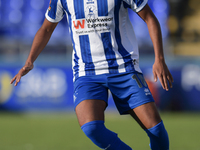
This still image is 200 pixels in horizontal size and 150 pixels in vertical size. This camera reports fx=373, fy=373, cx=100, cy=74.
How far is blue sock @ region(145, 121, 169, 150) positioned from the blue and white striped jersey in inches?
23.1

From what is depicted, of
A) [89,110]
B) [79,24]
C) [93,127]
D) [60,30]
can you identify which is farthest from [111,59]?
[60,30]

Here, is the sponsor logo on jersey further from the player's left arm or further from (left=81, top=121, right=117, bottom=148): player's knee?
(left=81, top=121, right=117, bottom=148): player's knee

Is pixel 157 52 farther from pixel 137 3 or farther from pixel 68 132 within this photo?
pixel 68 132

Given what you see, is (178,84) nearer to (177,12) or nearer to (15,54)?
(177,12)

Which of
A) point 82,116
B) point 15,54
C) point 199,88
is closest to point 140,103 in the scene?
point 82,116

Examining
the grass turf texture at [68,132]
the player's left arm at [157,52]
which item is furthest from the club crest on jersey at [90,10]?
the grass turf texture at [68,132]

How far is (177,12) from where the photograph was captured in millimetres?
12688

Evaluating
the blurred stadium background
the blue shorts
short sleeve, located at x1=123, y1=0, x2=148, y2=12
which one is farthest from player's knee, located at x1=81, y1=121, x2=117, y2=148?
the blurred stadium background

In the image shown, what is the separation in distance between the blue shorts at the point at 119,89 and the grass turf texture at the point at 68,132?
231 cm

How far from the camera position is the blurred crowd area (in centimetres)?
1077

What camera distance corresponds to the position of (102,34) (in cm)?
347

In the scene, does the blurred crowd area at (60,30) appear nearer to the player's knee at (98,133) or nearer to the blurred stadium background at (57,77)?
the blurred stadium background at (57,77)

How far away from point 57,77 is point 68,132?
9.59 feet

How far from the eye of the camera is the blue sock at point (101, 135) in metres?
3.20
